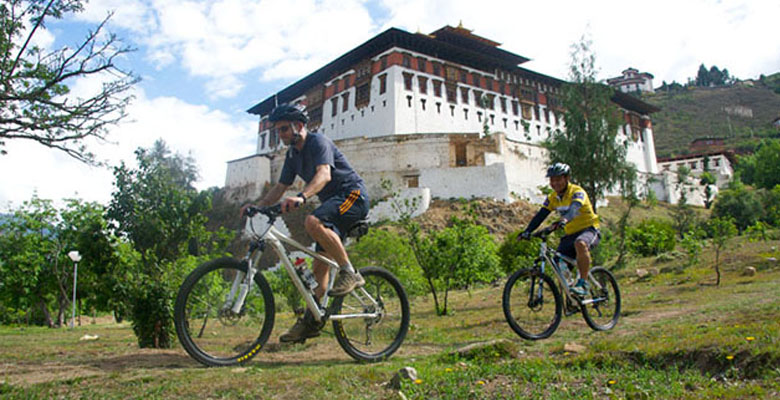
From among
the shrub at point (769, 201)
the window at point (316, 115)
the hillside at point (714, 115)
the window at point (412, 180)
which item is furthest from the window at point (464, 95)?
the hillside at point (714, 115)

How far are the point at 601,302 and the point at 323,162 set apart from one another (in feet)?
14.4

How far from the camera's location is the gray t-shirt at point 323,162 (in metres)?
4.25

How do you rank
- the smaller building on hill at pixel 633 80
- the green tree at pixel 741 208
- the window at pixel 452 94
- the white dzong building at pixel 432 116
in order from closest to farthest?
the green tree at pixel 741 208 → the white dzong building at pixel 432 116 → the window at pixel 452 94 → the smaller building on hill at pixel 633 80

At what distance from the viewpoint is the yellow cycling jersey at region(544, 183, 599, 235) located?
5867mm

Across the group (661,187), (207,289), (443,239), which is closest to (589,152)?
(443,239)

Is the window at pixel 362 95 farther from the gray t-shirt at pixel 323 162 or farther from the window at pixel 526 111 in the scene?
Result: the gray t-shirt at pixel 323 162

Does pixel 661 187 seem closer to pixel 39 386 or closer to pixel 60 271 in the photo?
pixel 60 271

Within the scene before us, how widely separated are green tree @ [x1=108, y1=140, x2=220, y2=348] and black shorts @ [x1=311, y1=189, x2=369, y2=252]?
9.76ft

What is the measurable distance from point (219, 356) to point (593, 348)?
3.15 metres

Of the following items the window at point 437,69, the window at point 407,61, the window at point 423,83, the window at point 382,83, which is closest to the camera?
the window at point 382,83

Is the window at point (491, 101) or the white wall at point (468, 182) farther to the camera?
the window at point (491, 101)

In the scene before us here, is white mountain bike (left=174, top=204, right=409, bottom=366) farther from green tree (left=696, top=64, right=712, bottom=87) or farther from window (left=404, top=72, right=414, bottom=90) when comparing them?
green tree (left=696, top=64, right=712, bottom=87)

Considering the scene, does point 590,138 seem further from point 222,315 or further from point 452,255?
point 222,315

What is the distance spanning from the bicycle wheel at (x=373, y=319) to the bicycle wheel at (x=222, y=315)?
25.7 inches
